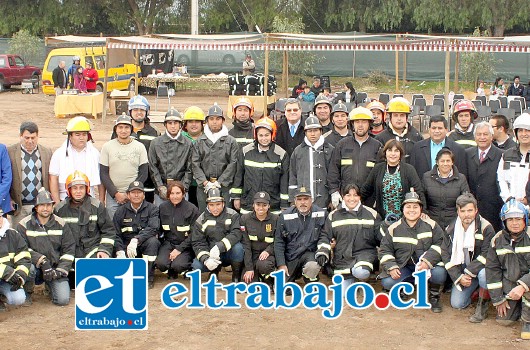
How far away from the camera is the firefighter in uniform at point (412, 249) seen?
8539 millimetres

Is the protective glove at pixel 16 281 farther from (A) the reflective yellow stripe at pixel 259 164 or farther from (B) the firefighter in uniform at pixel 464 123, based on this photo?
(B) the firefighter in uniform at pixel 464 123

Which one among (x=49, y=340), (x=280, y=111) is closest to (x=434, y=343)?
(x=49, y=340)

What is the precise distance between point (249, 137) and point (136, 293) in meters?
2.70

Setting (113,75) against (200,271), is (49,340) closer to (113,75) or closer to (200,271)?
(200,271)

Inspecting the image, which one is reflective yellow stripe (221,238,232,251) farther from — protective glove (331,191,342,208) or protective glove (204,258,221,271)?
protective glove (331,191,342,208)

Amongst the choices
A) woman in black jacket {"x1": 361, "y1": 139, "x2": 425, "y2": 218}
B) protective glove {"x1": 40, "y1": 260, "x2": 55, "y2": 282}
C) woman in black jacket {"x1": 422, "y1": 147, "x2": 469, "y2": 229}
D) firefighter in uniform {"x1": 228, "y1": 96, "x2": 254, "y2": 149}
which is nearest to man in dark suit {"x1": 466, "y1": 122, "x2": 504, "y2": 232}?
woman in black jacket {"x1": 422, "y1": 147, "x2": 469, "y2": 229}

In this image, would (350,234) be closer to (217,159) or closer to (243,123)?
(217,159)

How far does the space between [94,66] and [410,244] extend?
2238 centimetres

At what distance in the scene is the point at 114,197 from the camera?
9.66 metres

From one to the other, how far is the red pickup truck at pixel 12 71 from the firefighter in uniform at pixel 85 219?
25.8m

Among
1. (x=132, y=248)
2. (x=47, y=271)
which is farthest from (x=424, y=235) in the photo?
(x=47, y=271)

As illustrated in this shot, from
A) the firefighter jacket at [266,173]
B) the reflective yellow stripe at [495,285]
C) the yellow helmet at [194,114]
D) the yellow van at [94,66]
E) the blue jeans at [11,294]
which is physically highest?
the yellow van at [94,66]

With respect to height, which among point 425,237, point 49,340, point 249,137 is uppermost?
point 249,137

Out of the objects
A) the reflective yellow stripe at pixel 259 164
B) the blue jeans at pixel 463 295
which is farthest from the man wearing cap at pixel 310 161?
the blue jeans at pixel 463 295
